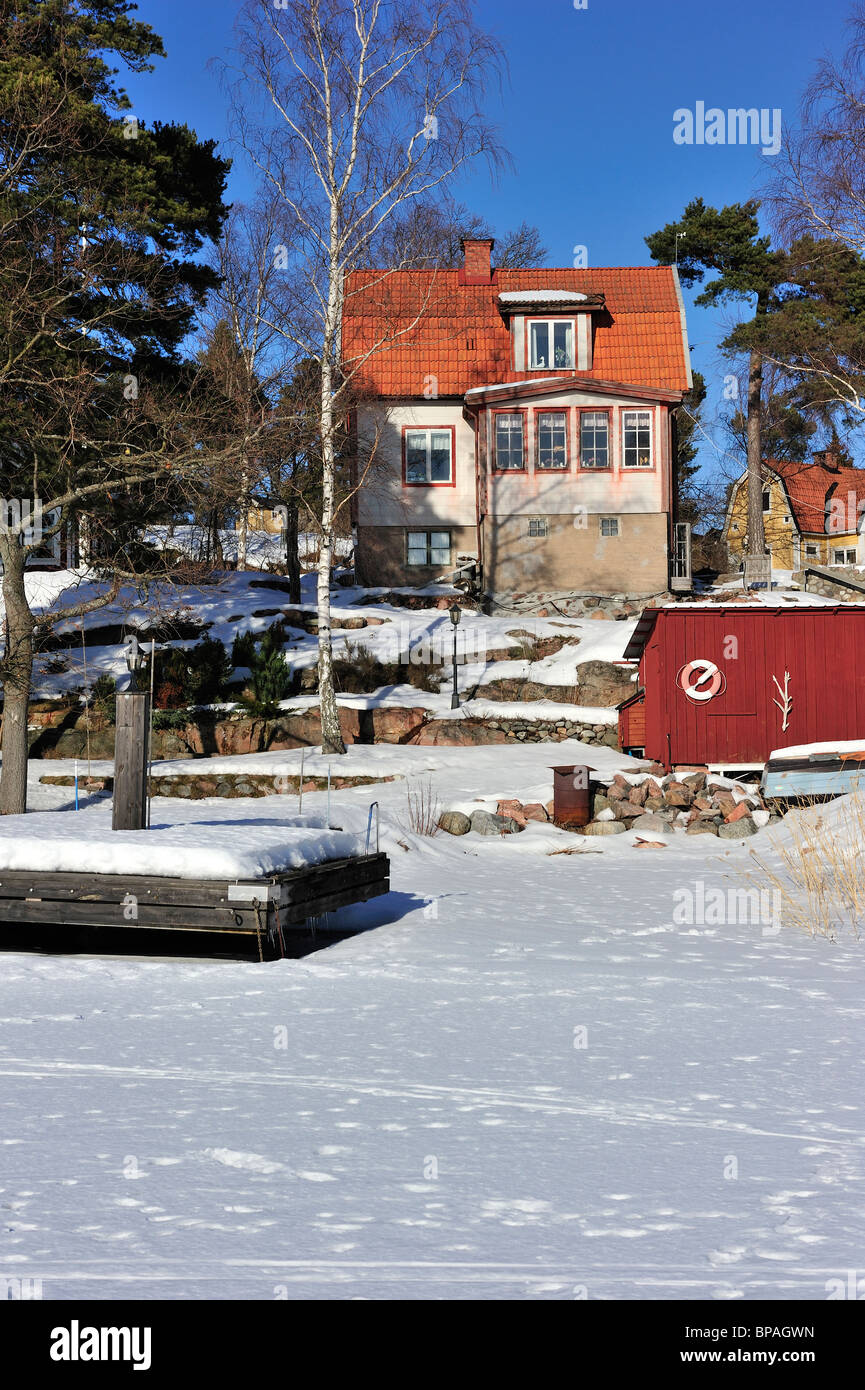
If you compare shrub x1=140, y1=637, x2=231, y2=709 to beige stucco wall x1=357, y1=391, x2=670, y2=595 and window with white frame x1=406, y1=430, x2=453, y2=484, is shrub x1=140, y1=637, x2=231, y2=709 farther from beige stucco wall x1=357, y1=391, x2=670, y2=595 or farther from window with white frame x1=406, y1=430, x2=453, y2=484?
window with white frame x1=406, y1=430, x2=453, y2=484

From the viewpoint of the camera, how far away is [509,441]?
29.7m

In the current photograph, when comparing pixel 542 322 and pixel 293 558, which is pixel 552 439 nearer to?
pixel 542 322

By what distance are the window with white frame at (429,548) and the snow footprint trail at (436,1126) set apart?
2315 centimetres

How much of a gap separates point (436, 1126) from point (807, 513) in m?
53.8

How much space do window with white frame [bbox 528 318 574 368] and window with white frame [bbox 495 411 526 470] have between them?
2139mm

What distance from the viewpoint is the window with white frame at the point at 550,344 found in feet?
101

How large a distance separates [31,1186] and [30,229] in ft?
50.8

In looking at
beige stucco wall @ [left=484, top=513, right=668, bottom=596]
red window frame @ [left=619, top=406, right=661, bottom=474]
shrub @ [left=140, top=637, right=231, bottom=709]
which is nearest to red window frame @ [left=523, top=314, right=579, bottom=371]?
red window frame @ [left=619, top=406, right=661, bottom=474]

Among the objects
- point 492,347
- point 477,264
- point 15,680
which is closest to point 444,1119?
point 15,680

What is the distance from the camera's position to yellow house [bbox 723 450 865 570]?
1983 inches

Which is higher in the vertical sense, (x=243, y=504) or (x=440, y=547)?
(x=243, y=504)

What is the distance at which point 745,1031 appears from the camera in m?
6.29

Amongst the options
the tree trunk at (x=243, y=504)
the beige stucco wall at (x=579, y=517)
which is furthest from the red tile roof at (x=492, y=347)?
the tree trunk at (x=243, y=504)

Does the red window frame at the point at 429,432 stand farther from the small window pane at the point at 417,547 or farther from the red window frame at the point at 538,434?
the red window frame at the point at 538,434
